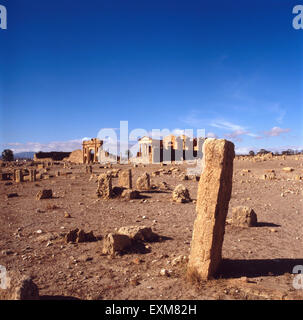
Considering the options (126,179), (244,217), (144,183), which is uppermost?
(126,179)

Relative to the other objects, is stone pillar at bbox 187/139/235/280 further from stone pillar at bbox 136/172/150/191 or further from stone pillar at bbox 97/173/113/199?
stone pillar at bbox 136/172/150/191

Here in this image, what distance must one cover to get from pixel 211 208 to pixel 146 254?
199 centimetres

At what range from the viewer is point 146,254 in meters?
5.41

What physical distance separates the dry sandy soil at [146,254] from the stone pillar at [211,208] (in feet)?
0.88

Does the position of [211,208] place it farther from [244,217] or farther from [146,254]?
[244,217]

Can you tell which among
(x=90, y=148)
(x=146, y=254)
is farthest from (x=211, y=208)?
(x=90, y=148)

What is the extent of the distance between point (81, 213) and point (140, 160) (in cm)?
3352

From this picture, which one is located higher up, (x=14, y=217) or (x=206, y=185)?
(x=206, y=185)

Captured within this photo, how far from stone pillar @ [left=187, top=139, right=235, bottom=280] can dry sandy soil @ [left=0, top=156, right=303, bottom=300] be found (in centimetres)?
27

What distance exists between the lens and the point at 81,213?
9000 mm

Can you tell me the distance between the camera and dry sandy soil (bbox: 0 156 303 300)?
12.9 feet
